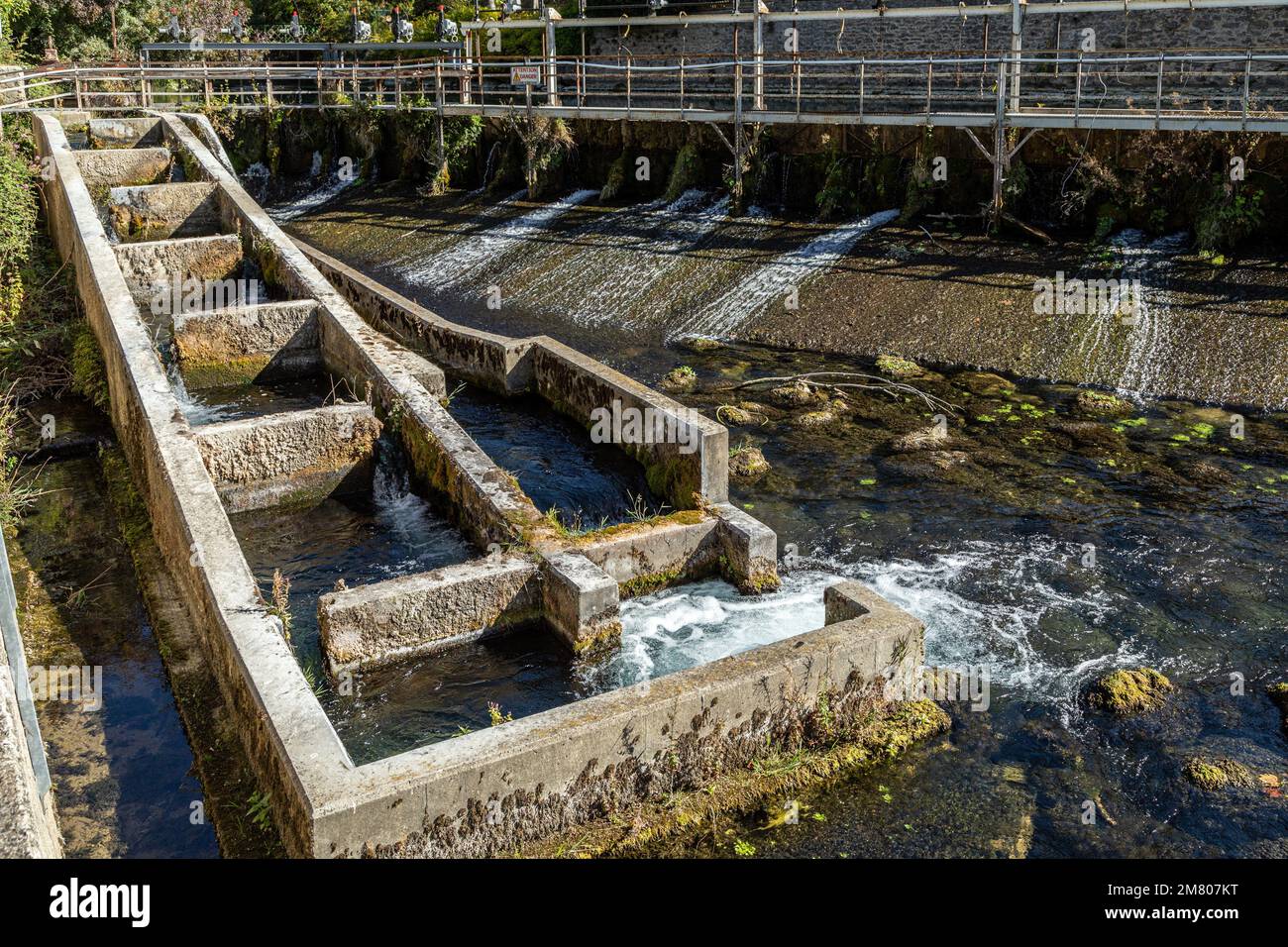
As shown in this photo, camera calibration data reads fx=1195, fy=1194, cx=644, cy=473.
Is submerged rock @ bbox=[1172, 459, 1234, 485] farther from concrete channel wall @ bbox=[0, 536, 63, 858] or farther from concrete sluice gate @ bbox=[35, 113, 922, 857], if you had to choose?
concrete channel wall @ bbox=[0, 536, 63, 858]

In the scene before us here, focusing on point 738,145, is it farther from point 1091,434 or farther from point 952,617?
point 952,617

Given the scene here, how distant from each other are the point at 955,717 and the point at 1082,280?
8.57m

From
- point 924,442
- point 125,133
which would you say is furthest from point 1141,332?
point 125,133

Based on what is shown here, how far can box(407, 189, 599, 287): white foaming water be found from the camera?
18.3 m

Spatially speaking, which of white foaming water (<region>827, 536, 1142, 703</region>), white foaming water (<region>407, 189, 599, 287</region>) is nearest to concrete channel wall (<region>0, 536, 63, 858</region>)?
white foaming water (<region>827, 536, 1142, 703</region>)

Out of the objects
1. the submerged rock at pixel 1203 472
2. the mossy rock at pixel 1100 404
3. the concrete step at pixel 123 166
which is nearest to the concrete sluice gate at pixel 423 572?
the concrete step at pixel 123 166

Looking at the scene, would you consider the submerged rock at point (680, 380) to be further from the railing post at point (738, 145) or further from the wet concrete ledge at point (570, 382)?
the railing post at point (738, 145)

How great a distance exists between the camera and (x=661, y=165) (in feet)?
65.0

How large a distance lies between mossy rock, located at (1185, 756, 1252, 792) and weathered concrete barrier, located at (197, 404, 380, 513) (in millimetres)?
6571

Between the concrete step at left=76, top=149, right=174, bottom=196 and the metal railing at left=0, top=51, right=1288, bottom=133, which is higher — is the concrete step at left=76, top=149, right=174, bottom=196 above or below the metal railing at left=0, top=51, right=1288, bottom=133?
below

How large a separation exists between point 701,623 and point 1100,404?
5.91 meters

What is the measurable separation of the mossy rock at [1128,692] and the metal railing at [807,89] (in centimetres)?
880
